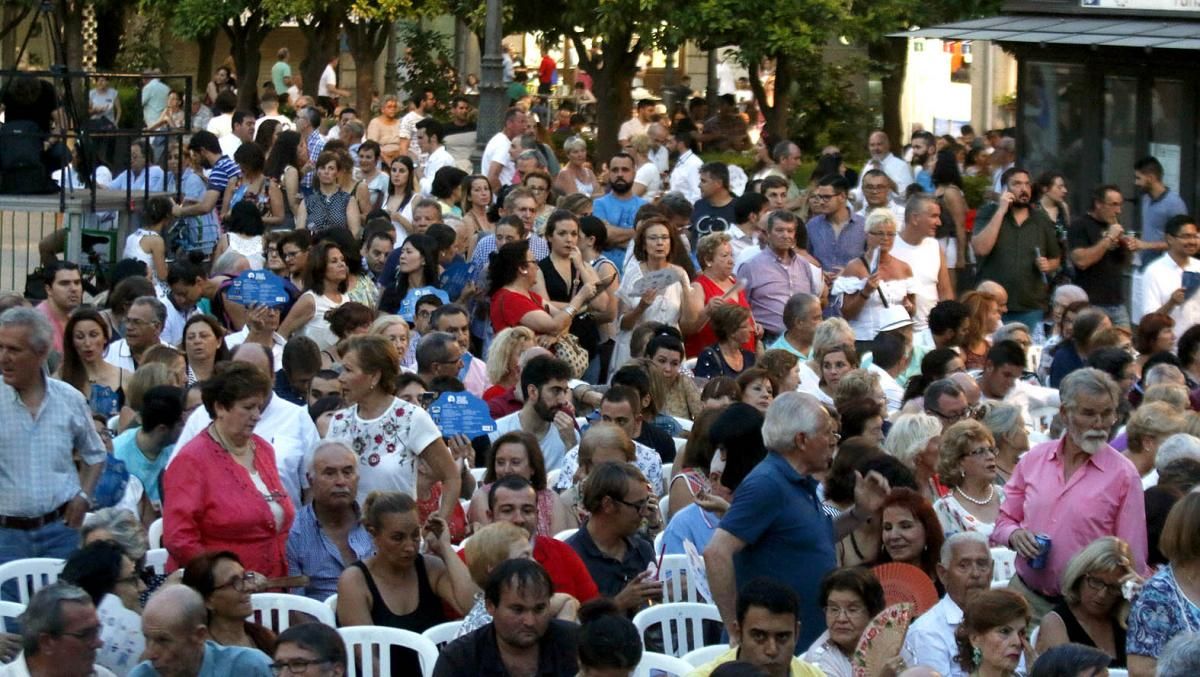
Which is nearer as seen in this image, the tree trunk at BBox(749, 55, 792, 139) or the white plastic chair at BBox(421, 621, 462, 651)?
the white plastic chair at BBox(421, 621, 462, 651)

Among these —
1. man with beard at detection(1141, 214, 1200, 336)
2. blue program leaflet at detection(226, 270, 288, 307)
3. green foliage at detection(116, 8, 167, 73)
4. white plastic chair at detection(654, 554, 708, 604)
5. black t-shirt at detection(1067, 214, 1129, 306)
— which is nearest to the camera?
white plastic chair at detection(654, 554, 708, 604)

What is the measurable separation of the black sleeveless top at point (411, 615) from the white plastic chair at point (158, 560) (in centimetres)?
97

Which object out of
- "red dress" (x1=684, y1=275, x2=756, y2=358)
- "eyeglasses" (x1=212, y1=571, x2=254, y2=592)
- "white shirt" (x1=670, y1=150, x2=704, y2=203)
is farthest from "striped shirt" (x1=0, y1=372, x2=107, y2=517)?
"white shirt" (x1=670, y1=150, x2=704, y2=203)

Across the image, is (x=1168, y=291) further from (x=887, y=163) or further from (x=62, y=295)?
(x=62, y=295)

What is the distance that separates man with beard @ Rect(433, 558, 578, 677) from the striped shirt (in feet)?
8.00

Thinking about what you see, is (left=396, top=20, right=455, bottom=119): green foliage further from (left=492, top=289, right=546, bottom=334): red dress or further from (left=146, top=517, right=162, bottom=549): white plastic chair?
(left=146, top=517, right=162, bottom=549): white plastic chair

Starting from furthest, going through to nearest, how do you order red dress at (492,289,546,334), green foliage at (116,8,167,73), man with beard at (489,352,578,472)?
1. green foliage at (116,8,167,73)
2. red dress at (492,289,546,334)
3. man with beard at (489,352,578,472)

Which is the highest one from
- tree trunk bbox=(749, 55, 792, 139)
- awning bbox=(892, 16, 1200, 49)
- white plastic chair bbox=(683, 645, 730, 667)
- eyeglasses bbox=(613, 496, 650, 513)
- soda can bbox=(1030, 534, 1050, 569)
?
awning bbox=(892, 16, 1200, 49)

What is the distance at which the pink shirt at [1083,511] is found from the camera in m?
8.10

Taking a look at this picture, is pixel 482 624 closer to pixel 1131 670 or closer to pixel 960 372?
pixel 1131 670

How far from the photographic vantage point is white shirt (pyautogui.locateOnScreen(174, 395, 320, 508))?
912 cm

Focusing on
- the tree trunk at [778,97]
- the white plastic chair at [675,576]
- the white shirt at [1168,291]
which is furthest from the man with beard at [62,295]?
the tree trunk at [778,97]

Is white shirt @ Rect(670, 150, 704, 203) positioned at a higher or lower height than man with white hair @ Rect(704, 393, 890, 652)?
higher

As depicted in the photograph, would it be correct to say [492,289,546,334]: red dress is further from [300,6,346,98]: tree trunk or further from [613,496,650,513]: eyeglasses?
[300,6,346,98]: tree trunk
